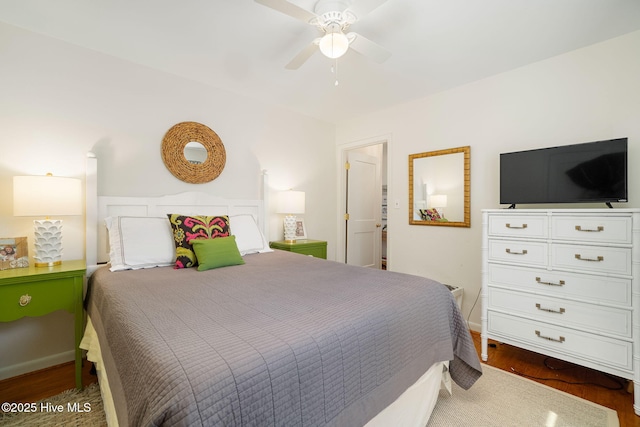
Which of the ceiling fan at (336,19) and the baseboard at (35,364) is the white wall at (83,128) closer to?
the baseboard at (35,364)

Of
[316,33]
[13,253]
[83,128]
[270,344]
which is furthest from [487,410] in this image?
[83,128]

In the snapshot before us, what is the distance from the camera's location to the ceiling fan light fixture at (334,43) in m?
1.71

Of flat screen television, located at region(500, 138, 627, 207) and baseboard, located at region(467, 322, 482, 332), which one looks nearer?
flat screen television, located at region(500, 138, 627, 207)

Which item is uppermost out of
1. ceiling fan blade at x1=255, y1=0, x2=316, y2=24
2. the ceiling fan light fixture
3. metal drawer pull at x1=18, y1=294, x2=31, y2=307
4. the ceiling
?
the ceiling

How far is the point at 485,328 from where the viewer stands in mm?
2320

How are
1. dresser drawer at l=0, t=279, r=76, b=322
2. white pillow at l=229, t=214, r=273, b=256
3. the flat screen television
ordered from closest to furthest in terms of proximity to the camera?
dresser drawer at l=0, t=279, r=76, b=322 → the flat screen television → white pillow at l=229, t=214, r=273, b=256

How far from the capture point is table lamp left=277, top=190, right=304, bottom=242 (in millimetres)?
3408

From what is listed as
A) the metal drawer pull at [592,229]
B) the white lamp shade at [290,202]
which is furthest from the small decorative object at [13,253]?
the metal drawer pull at [592,229]

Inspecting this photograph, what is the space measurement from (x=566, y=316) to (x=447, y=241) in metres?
1.24

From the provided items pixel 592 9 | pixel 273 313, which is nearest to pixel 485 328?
pixel 273 313

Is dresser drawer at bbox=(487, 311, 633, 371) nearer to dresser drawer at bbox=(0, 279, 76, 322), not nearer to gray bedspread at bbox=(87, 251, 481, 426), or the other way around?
gray bedspread at bbox=(87, 251, 481, 426)

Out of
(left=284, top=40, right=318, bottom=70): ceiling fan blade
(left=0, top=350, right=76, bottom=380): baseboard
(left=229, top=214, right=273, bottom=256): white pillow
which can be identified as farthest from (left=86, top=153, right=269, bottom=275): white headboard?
(left=284, top=40, right=318, bottom=70): ceiling fan blade

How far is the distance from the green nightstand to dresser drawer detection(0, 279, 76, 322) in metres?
1.86

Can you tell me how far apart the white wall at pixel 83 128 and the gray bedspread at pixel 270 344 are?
2.88 feet
